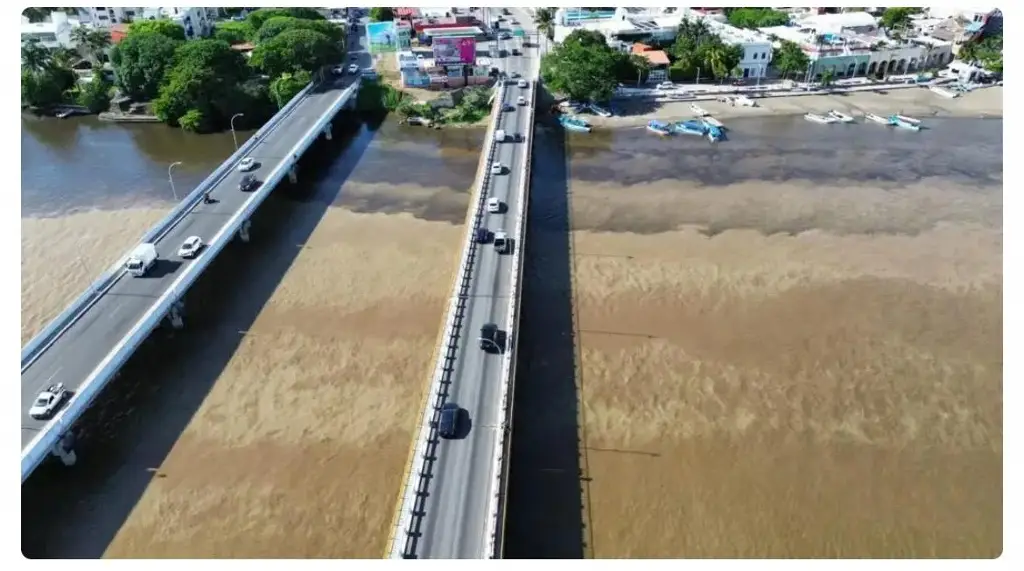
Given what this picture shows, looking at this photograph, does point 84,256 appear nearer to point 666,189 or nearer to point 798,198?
point 666,189

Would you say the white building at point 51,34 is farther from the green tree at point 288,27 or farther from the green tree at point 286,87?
the green tree at point 286,87

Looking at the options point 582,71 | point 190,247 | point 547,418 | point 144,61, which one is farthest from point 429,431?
point 144,61

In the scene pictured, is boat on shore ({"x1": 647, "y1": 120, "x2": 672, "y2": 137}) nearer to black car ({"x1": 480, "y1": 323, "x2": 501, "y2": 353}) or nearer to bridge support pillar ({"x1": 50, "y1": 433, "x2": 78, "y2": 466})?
black car ({"x1": 480, "y1": 323, "x2": 501, "y2": 353})

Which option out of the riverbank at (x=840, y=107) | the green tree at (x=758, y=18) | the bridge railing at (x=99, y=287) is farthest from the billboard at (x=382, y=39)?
the green tree at (x=758, y=18)

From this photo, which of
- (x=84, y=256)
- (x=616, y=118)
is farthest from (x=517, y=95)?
(x=84, y=256)

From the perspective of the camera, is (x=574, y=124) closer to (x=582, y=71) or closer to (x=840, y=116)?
(x=582, y=71)

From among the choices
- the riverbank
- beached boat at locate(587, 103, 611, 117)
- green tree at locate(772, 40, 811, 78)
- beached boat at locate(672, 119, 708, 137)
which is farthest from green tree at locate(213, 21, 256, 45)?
green tree at locate(772, 40, 811, 78)
